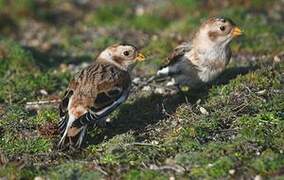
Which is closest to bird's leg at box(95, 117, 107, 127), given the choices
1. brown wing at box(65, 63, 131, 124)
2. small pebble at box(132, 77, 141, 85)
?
brown wing at box(65, 63, 131, 124)

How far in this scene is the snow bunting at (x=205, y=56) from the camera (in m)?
9.34

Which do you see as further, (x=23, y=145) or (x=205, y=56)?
(x=205, y=56)

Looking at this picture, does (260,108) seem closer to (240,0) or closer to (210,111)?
(210,111)

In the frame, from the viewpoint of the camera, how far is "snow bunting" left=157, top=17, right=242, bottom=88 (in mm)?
A: 9336

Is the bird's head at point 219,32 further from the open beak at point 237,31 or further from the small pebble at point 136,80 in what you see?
the small pebble at point 136,80

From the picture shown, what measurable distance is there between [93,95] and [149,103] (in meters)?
1.61

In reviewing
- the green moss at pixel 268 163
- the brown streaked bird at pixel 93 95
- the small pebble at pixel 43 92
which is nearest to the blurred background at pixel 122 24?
the small pebble at pixel 43 92

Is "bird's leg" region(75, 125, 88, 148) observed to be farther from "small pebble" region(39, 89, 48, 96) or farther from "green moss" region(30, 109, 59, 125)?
"small pebble" region(39, 89, 48, 96)

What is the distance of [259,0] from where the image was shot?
1410 centimetres

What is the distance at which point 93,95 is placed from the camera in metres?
7.85

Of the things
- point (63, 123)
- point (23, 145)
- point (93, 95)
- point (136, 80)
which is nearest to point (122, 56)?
point (93, 95)

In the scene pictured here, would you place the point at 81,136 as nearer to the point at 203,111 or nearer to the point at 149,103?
the point at 203,111

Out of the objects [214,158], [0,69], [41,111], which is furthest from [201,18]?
[214,158]

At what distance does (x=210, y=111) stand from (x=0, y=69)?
3.85 m
